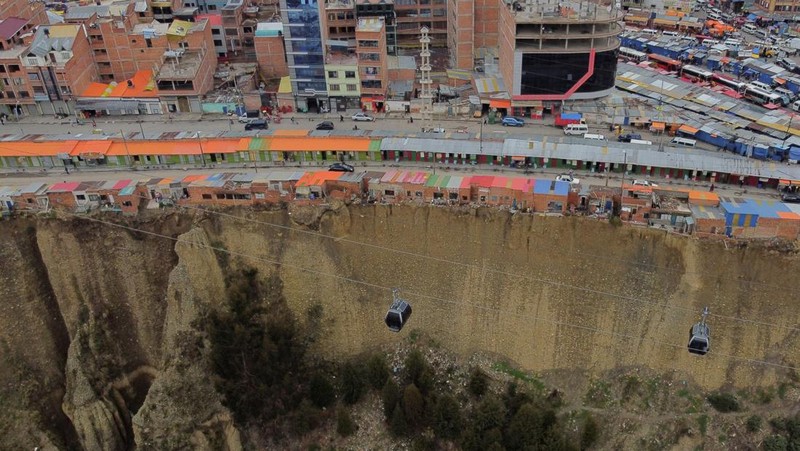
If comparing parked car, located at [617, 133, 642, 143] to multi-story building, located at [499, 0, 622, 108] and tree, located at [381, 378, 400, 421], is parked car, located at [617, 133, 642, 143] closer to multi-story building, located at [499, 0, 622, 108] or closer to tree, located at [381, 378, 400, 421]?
multi-story building, located at [499, 0, 622, 108]

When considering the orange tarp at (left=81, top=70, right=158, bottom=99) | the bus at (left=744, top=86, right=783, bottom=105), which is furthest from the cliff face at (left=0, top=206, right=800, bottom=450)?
the bus at (left=744, top=86, right=783, bottom=105)

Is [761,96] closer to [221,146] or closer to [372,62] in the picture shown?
[372,62]

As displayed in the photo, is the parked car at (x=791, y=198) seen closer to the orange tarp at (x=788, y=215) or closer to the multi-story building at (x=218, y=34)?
the orange tarp at (x=788, y=215)

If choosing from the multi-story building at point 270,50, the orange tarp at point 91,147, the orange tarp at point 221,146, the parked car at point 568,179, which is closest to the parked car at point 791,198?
the parked car at point 568,179

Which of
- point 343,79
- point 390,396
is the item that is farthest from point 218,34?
point 390,396

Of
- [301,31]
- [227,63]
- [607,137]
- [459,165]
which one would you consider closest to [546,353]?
[459,165]
